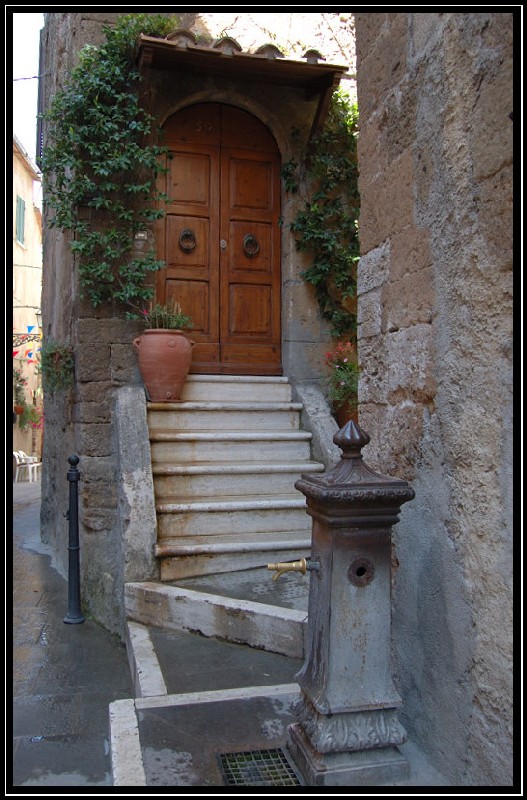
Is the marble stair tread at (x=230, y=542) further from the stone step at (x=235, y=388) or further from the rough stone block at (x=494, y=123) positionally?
the rough stone block at (x=494, y=123)

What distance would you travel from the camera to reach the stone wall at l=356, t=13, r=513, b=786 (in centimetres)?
184

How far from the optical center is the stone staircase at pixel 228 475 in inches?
167

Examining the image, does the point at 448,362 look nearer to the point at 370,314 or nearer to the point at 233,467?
the point at 370,314

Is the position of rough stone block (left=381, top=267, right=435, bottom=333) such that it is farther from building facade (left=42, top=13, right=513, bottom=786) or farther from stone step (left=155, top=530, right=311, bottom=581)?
stone step (left=155, top=530, right=311, bottom=581)

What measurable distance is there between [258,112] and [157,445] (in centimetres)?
331

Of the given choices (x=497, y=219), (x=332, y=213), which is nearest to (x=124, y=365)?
(x=332, y=213)

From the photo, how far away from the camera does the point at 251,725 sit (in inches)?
94.7

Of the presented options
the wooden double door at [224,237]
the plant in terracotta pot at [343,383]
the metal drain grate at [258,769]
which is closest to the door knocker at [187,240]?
the wooden double door at [224,237]

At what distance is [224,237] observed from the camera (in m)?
6.20

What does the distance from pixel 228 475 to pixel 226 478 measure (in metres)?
0.03
